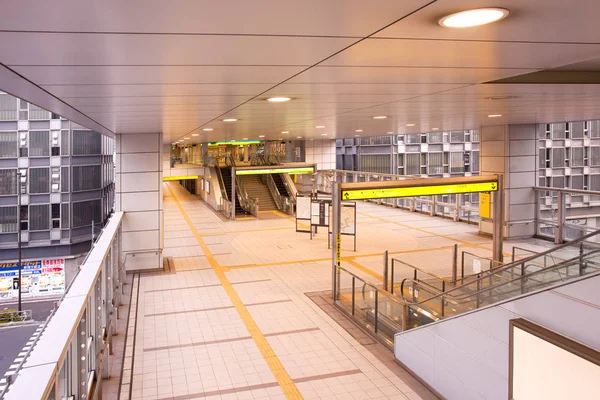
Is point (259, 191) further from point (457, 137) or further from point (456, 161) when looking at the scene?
point (457, 137)

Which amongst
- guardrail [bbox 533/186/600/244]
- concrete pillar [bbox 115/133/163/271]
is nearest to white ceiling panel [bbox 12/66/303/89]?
concrete pillar [bbox 115/133/163/271]

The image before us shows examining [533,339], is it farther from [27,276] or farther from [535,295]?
[27,276]

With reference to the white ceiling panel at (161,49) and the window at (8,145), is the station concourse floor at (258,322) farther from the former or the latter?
the window at (8,145)

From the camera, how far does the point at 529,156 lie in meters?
14.2

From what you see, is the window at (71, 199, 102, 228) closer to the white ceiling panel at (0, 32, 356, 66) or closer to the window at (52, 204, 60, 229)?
the window at (52, 204, 60, 229)

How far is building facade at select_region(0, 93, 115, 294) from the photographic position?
24.3 m

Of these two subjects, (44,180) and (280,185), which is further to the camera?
(44,180)

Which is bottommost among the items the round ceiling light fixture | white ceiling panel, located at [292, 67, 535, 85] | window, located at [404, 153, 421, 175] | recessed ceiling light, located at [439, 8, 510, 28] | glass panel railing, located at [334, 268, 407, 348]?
glass panel railing, located at [334, 268, 407, 348]

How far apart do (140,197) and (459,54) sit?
9379 millimetres

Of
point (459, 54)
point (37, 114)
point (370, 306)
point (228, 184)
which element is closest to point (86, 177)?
point (37, 114)

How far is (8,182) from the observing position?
2417 cm

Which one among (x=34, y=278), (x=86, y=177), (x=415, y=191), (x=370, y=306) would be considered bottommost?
(x=34, y=278)

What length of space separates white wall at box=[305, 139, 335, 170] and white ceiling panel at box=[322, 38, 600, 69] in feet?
75.3

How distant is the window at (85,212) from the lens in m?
26.7
